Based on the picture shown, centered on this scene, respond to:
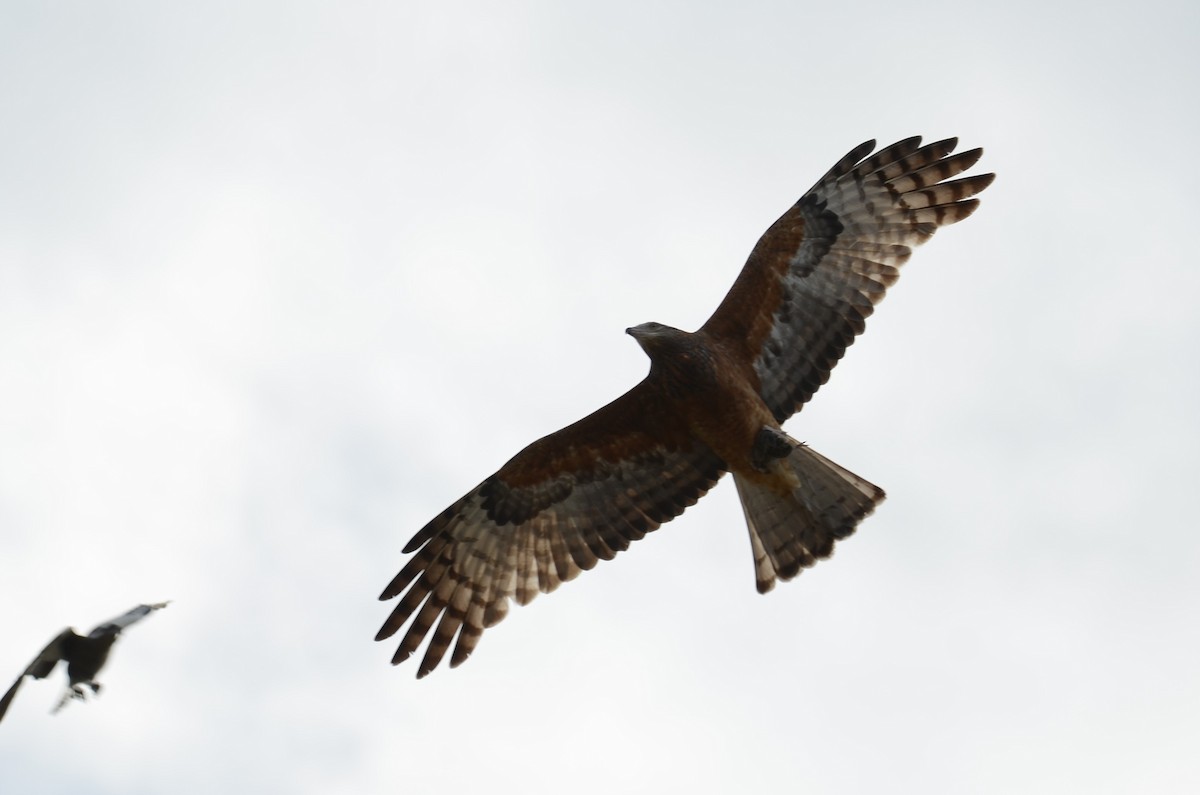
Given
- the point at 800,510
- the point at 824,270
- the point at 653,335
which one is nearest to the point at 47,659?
the point at 653,335

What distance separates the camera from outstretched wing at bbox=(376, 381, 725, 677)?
9.66m

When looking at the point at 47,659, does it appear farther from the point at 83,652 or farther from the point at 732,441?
the point at 732,441

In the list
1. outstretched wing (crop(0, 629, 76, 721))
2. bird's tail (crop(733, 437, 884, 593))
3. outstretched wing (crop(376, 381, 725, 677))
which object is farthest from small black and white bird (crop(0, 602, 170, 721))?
bird's tail (crop(733, 437, 884, 593))

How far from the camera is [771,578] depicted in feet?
30.9

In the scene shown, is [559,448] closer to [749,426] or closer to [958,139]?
[749,426]

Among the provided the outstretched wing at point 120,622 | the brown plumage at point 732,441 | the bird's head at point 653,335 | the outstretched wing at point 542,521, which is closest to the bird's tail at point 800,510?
the brown plumage at point 732,441

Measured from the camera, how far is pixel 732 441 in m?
9.27

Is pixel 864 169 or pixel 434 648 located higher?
pixel 864 169

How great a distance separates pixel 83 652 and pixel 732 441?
4.97 metres

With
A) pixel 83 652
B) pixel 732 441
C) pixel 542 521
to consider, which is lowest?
pixel 83 652

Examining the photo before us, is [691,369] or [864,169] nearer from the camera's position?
[691,369]

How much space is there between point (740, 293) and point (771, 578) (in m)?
2.11

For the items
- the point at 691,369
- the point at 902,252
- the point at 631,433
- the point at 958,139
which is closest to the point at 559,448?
the point at 631,433

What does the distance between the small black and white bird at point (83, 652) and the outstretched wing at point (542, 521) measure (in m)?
4.30
